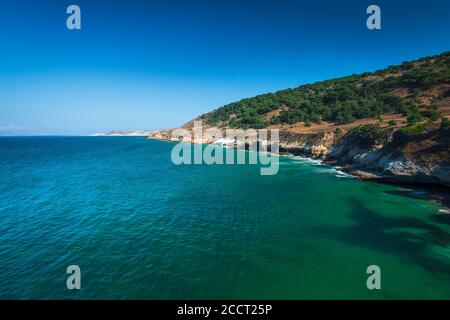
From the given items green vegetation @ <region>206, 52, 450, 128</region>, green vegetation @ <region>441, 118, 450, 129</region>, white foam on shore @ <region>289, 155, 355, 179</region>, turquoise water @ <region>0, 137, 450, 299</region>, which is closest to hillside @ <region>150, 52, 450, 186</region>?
green vegetation @ <region>206, 52, 450, 128</region>

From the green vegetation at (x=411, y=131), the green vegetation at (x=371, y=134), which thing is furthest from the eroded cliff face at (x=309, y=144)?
the green vegetation at (x=411, y=131)

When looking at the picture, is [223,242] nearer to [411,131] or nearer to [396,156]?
[396,156]

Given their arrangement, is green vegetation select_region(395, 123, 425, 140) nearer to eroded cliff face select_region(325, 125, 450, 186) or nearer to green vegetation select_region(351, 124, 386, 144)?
eroded cliff face select_region(325, 125, 450, 186)

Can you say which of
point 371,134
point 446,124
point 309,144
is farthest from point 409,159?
point 309,144

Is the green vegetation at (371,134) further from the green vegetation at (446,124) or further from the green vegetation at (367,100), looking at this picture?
the green vegetation at (446,124)
